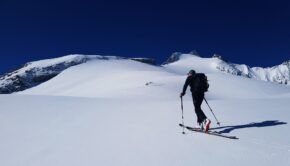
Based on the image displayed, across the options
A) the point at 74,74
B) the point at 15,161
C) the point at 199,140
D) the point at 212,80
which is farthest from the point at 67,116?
the point at 74,74

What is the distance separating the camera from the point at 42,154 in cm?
724

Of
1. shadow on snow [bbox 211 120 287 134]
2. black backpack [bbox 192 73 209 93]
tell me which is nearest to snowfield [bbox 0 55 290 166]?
shadow on snow [bbox 211 120 287 134]

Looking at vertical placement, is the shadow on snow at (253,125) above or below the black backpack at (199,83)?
below

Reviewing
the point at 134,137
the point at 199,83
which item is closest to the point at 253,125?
the point at 199,83

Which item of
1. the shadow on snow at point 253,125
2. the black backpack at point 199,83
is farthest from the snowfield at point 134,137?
the black backpack at point 199,83

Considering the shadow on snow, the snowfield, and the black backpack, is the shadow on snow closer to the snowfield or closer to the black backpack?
the snowfield

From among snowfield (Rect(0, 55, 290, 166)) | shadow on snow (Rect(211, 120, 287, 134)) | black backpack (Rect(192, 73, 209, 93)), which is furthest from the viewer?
black backpack (Rect(192, 73, 209, 93))

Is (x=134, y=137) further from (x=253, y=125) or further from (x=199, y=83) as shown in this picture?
(x=253, y=125)

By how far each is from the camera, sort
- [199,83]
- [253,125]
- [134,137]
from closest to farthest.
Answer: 1. [134,137]
2. [199,83]
3. [253,125]

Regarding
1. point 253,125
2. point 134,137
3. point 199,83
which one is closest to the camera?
point 134,137

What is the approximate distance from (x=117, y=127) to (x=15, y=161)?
3.88 meters

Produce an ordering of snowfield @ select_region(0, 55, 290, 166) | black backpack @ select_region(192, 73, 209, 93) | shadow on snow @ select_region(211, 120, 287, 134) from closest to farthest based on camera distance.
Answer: snowfield @ select_region(0, 55, 290, 166), shadow on snow @ select_region(211, 120, 287, 134), black backpack @ select_region(192, 73, 209, 93)

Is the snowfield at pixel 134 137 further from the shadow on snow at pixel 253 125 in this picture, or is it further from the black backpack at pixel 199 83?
the black backpack at pixel 199 83

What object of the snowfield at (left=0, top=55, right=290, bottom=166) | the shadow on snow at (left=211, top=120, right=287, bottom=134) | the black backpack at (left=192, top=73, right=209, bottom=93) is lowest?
the snowfield at (left=0, top=55, right=290, bottom=166)
